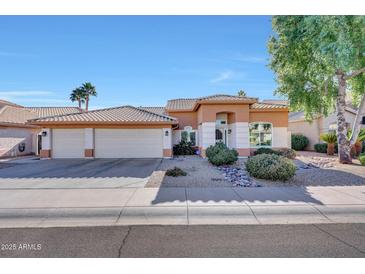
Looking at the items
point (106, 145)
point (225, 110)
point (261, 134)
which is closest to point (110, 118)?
point (106, 145)

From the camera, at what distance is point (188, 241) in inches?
172

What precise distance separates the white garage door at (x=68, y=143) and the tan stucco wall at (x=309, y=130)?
2323cm

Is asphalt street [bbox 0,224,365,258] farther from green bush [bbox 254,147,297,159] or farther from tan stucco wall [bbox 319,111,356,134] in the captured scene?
tan stucco wall [bbox 319,111,356,134]

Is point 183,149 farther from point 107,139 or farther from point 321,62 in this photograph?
point 321,62

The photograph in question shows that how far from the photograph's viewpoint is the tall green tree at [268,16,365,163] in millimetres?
9484

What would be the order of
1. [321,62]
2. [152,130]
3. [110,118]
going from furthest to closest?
[152,130] < [110,118] < [321,62]

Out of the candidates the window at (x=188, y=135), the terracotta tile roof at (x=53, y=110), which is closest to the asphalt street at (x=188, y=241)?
the window at (x=188, y=135)

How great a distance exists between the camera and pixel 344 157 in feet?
47.6

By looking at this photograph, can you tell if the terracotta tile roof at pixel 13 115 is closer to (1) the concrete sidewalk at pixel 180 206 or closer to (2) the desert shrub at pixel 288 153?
(1) the concrete sidewalk at pixel 180 206

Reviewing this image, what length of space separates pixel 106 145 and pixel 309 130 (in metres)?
22.3

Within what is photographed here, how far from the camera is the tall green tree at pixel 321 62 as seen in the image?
31.1 ft

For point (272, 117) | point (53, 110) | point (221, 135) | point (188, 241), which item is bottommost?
point (188, 241)

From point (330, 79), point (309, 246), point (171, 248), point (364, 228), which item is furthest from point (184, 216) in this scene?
point (330, 79)

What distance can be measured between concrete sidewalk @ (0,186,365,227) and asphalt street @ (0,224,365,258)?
0.41 metres
